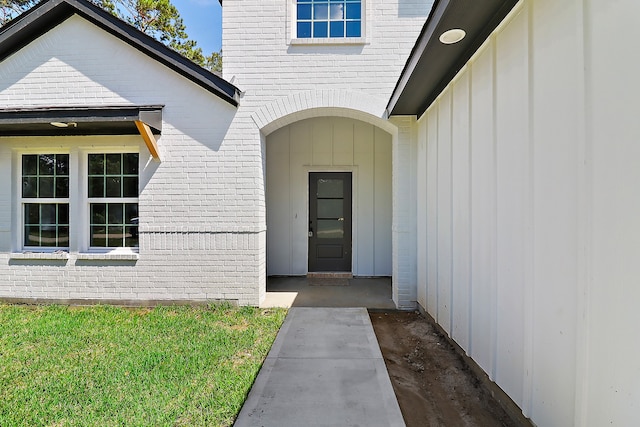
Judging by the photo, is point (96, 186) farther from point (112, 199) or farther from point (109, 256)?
point (109, 256)

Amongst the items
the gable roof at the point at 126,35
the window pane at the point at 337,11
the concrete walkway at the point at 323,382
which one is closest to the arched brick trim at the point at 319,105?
the gable roof at the point at 126,35

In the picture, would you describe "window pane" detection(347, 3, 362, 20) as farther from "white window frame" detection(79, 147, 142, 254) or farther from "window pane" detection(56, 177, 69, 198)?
"window pane" detection(56, 177, 69, 198)

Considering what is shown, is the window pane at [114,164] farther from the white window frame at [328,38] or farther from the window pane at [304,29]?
the window pane at [304,29]

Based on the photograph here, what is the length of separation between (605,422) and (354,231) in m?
5.87

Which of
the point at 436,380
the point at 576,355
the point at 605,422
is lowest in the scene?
the point at 436,380

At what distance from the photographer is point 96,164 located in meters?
5.91

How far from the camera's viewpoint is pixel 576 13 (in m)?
1.97

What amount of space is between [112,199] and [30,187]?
157 cm

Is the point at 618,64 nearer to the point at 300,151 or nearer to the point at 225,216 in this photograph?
the point at 225,216

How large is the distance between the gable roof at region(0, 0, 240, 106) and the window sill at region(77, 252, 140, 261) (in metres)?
3.00

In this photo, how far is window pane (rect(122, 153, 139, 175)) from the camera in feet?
19.2

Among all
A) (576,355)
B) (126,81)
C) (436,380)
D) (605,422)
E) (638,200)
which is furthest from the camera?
(126,81)

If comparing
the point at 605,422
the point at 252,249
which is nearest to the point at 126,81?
the point at 252,249

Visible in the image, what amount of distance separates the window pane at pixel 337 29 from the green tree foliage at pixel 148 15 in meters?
7.91
